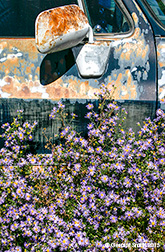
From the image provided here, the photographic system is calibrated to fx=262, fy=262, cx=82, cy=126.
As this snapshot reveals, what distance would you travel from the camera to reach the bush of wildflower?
196cm

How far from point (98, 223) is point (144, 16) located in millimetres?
1633

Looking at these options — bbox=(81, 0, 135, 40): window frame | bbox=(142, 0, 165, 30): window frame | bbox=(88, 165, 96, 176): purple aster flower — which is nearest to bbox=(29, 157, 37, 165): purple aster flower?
bbox=(88, 165, 96, 176): purple aster flower

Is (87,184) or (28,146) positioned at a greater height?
(28,146)

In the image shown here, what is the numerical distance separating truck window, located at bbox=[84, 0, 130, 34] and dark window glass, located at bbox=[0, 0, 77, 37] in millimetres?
245

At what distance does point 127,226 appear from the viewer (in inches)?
80.6

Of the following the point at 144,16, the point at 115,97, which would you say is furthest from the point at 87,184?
the point at 144,16

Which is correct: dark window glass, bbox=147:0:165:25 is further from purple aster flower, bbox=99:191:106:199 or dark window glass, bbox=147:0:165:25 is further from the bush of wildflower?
purple aster flower, bbox=99:191:106:199

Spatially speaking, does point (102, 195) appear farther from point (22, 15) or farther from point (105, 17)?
point (22, 15)

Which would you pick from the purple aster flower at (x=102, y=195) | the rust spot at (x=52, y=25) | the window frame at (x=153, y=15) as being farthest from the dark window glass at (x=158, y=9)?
the purple aster flower at (x=102, y=195)

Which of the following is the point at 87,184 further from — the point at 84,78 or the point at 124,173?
the point at 84,78

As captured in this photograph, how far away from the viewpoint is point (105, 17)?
2.14 metres

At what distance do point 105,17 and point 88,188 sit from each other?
1.39 metres

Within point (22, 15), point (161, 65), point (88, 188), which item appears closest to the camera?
point (161, 65)

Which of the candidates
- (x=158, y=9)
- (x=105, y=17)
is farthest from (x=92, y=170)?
(x=158, y=9)
